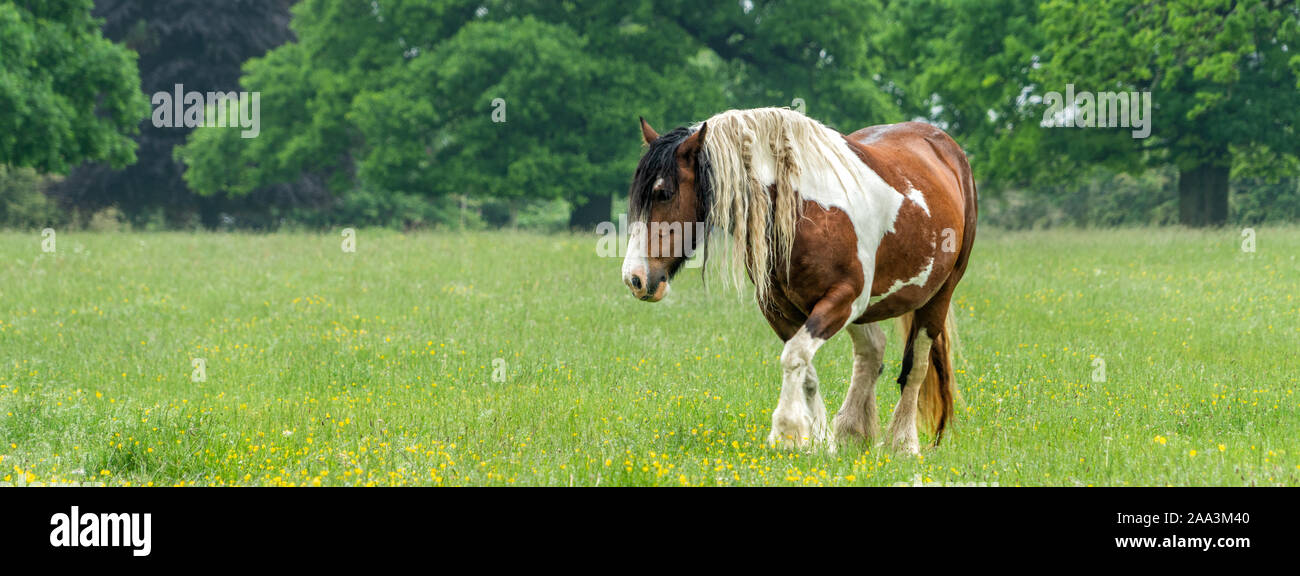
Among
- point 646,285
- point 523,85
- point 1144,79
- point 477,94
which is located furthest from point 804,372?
point 1144,79

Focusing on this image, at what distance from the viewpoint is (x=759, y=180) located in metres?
5.63

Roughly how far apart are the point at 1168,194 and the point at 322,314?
35068 millimetres

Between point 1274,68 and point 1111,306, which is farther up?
point 1274,68

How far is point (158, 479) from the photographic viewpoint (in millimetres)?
5938

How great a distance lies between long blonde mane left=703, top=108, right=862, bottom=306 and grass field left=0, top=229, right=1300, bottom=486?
0.33 metres

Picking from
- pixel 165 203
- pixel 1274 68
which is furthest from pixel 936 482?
pixel 165 203

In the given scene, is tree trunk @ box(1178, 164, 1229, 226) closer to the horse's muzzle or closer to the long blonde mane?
the long blonde mane

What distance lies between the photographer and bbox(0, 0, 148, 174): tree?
67.7 feet

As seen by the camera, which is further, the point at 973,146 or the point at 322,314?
the point at 973,146

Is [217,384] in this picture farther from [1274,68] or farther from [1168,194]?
[1168,194]

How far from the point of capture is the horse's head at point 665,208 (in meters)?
5.34

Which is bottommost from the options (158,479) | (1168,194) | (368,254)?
(158,479)

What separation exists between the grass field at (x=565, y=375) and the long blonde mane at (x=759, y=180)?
328 mm

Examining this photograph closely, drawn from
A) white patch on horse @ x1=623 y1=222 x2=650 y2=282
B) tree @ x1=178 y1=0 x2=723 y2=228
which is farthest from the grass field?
tree @ x1=178 y1=0 x2=723 y2=228
